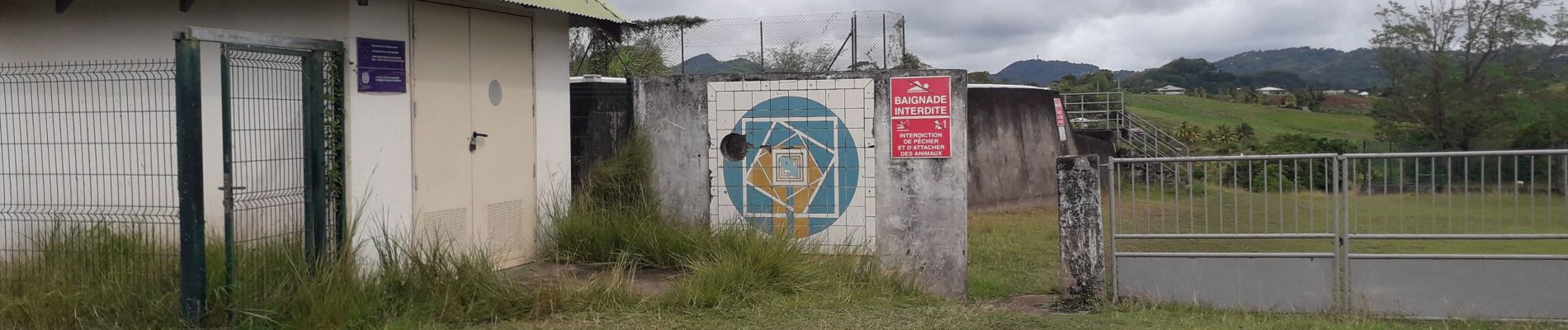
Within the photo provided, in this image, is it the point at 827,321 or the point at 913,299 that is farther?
the point at 913,299

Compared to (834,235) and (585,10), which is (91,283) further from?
(834,235)

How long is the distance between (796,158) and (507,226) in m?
2.26

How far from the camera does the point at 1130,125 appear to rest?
86.5 ft

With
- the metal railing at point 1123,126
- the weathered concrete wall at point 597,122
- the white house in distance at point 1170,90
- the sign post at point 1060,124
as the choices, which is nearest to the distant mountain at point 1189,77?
the white house in distance at point 1170,90

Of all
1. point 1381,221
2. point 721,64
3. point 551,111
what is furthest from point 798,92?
point 1381,221

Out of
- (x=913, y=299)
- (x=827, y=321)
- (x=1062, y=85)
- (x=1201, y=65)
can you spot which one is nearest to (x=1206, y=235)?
(x=913, y=299)

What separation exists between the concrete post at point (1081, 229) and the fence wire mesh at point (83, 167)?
5414mm

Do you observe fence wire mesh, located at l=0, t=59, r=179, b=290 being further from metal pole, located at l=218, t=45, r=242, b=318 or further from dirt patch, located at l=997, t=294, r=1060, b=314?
dirt patch, located at l=997, t=294, r=1060, b=314

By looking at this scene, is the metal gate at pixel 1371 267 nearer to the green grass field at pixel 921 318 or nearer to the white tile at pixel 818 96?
the green grass field at pixel 921 318

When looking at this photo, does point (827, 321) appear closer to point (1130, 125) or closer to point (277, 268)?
point (277, 268)

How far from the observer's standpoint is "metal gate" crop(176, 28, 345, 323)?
20.0ft

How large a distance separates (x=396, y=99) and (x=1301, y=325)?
571 cm

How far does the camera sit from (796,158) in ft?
30.3

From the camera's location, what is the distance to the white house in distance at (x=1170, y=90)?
182 feet
